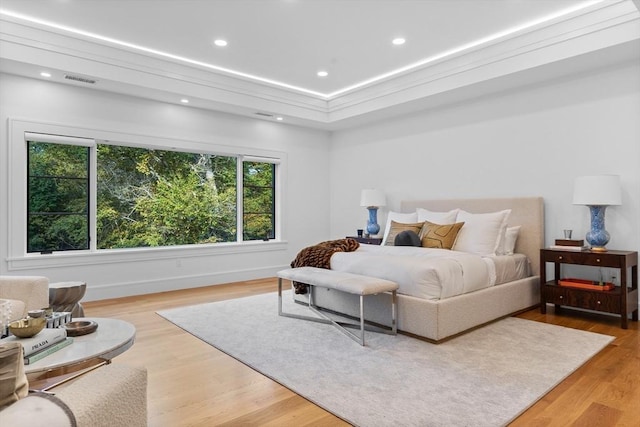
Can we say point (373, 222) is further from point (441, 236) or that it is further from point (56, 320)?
point (56, 320)

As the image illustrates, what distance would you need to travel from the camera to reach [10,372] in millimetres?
993

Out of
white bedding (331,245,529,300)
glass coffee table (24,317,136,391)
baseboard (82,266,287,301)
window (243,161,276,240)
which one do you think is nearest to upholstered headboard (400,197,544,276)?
white bedding (331,245,529,300)

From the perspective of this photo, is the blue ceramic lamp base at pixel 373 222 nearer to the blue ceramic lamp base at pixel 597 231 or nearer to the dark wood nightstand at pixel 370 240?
the dark wood nightstand at pixel 370 240

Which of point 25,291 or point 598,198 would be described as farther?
point 598,198

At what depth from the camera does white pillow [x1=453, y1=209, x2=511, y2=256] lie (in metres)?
4.35

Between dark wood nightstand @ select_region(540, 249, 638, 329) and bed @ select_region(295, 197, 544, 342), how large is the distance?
23 cm

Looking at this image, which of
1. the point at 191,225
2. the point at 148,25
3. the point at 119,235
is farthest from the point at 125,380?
the point at 191,225

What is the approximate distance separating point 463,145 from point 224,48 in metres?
3.26

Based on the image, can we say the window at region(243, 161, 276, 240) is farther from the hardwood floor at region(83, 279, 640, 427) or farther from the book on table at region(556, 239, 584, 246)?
the book on table at region(556, 239, 584, 246)

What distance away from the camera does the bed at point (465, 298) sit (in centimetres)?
327

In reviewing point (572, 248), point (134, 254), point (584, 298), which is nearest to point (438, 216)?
point (572, 248)

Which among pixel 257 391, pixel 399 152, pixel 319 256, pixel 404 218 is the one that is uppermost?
pixel 399 152

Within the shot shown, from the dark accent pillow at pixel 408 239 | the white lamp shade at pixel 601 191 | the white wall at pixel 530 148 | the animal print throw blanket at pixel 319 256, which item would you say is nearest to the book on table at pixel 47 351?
the animal print throw blanket at pixel 319 256

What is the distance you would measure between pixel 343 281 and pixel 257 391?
122cm
